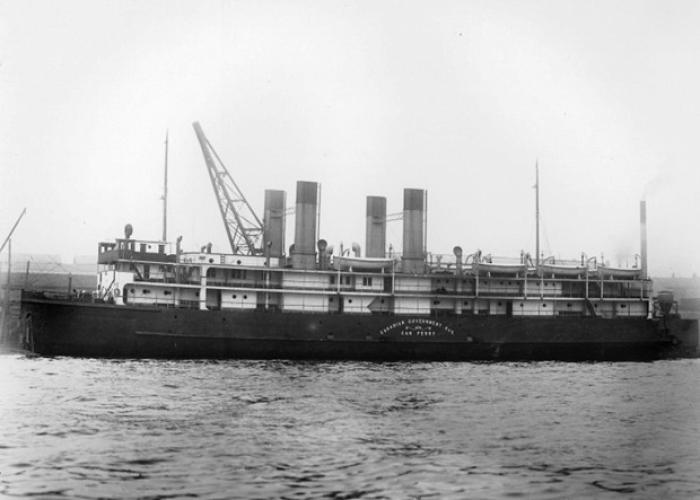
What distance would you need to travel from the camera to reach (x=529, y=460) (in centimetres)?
1528

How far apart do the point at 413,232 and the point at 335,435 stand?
23223mm

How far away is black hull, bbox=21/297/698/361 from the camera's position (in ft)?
110

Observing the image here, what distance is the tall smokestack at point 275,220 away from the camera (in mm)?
39062

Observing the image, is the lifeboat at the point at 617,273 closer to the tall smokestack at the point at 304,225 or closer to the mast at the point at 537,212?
the mast at the point at 537,212

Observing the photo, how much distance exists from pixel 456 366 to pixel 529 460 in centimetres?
1926

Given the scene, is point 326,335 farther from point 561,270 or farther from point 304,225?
point 561,270

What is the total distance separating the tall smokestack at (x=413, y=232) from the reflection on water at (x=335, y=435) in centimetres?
1119

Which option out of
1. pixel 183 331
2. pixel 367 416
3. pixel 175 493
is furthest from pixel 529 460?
pixel 183 331

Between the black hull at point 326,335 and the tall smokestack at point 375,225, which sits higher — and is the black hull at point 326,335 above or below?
below

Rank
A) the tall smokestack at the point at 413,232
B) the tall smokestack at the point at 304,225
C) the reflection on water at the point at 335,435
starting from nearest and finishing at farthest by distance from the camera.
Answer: the reflection on water at the point at 335,435
the tall smokestack at the point at 304,225
the tall smokestack at the point at 413,232

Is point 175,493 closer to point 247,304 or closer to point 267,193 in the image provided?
point 247,304

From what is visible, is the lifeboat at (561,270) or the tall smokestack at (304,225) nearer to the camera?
the tall smokestack at (304,225)

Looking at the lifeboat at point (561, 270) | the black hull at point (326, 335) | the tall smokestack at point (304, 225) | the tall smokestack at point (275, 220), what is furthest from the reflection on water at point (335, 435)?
the lifeboat at point (561, 270)

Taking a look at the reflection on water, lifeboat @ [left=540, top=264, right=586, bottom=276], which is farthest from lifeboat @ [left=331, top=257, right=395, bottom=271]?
the reflection on water
